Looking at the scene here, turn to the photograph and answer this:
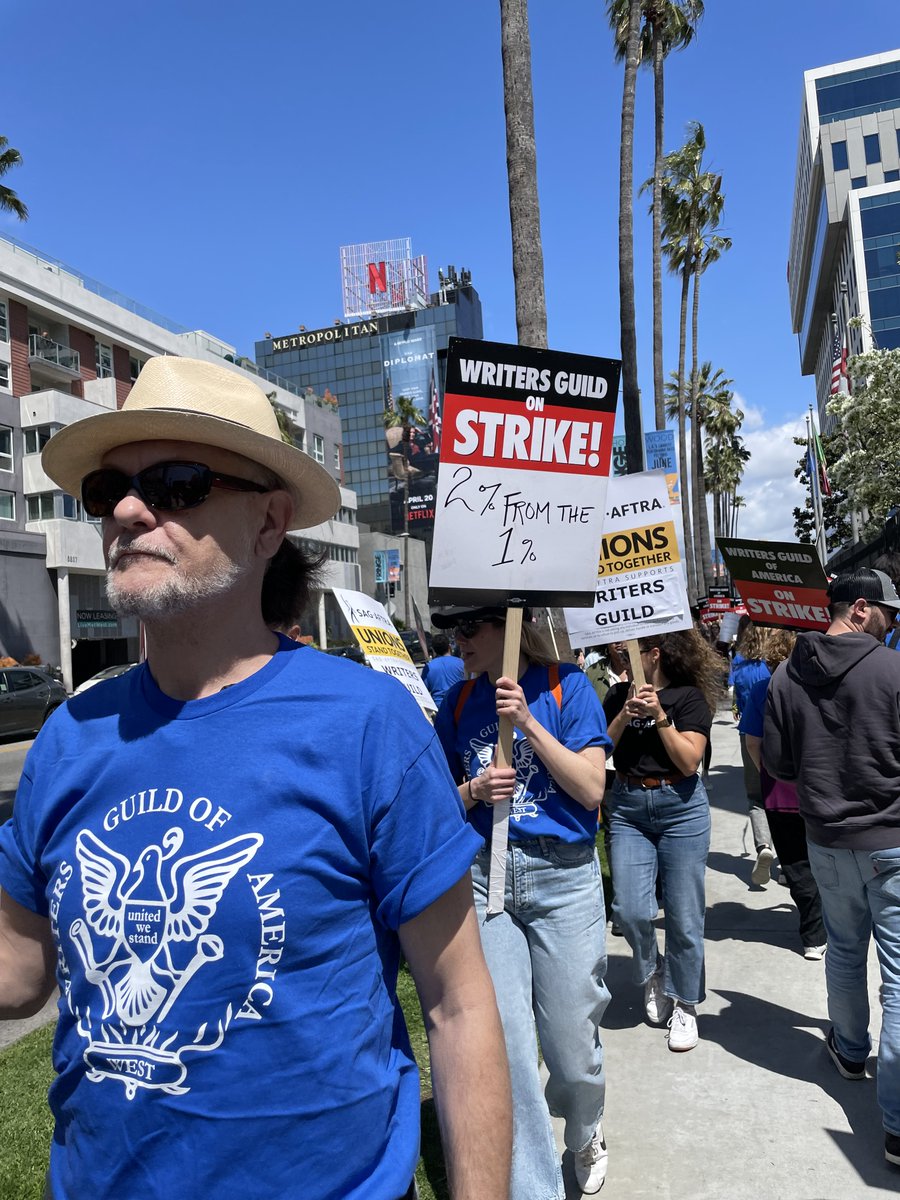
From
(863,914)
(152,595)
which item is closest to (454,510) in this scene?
(152,595)

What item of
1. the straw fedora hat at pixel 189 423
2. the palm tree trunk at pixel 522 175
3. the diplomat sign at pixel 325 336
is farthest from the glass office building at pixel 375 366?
the straw fedora hat at pixel 189 423

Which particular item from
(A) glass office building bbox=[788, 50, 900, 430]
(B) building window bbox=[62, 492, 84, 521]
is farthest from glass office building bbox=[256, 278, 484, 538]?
(B) building window bbox=[62, 492, 84, 521]

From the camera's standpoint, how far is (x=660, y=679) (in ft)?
17.3

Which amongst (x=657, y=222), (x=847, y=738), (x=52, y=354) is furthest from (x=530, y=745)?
(x=52, y=354)

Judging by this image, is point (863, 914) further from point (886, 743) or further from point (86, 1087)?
point (86, 1087)

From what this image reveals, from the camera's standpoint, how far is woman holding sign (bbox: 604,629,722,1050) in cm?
468

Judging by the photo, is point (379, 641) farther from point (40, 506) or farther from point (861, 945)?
point (40, 506)

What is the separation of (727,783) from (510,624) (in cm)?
941

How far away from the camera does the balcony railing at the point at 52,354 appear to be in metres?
38.2

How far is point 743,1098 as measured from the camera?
162 inches

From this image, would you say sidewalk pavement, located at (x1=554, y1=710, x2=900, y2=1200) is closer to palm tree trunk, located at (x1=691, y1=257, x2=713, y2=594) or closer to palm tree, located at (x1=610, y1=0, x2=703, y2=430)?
palm tree, located at (x1=610, y1=0, x2=703, y2=430)

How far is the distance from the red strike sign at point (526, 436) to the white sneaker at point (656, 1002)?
2.94 metres

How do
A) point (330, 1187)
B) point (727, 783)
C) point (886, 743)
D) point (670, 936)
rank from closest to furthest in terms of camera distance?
point (330, 1187) < point (886, 743) < point (670, 936) < point (727, 783)

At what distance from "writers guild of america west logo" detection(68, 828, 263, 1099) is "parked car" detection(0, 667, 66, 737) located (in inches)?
841
